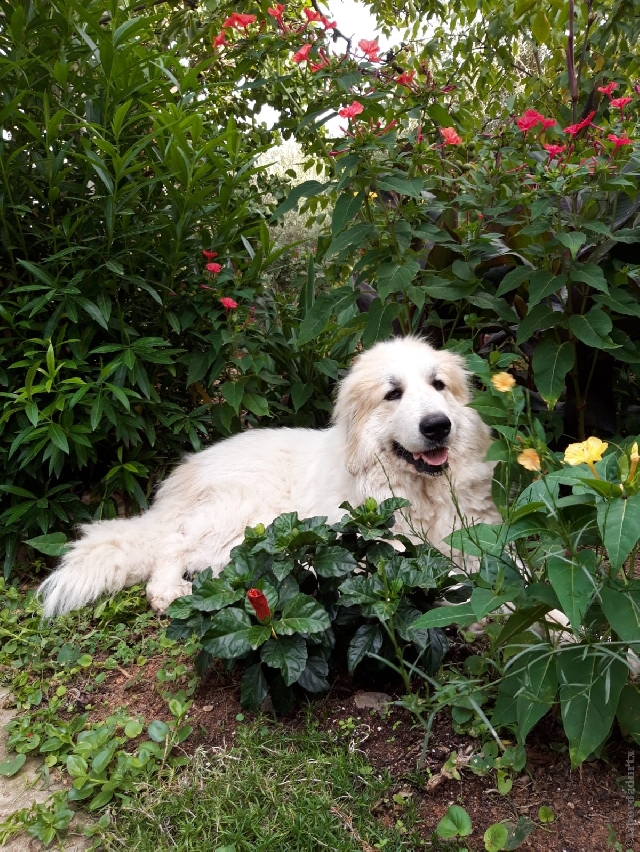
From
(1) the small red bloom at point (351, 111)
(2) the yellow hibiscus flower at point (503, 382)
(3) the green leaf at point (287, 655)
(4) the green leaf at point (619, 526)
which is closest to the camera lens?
(4) the green leaf at point (619, 526)

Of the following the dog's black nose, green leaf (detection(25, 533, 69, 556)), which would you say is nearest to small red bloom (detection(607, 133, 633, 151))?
the dog's black nose

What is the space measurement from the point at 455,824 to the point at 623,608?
674 mm

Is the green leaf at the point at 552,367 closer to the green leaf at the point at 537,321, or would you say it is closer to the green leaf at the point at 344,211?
the green leaf at the point at 537,321

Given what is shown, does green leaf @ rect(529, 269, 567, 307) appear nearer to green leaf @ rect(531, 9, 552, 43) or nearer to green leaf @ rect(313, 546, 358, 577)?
green leaf @ rect(313, 546, 358, 577)

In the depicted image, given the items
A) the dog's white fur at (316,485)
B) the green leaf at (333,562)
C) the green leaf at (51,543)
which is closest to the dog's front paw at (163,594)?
the dog's white fur at (316,485)

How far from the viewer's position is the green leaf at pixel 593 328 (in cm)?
260

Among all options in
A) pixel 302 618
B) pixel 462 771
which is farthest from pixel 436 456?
pixel 462 771

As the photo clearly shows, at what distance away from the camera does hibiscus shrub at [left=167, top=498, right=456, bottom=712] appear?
6.53ft

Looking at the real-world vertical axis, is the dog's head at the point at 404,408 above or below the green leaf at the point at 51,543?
above

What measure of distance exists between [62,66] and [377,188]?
1550mm

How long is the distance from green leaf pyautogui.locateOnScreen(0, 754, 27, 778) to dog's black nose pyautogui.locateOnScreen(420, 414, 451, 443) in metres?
1.86

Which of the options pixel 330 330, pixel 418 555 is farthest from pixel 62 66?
pixel 418 555

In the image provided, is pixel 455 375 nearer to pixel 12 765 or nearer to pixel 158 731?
pixel 158 731

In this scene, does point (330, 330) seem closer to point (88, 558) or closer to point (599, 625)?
point (88, 558)
